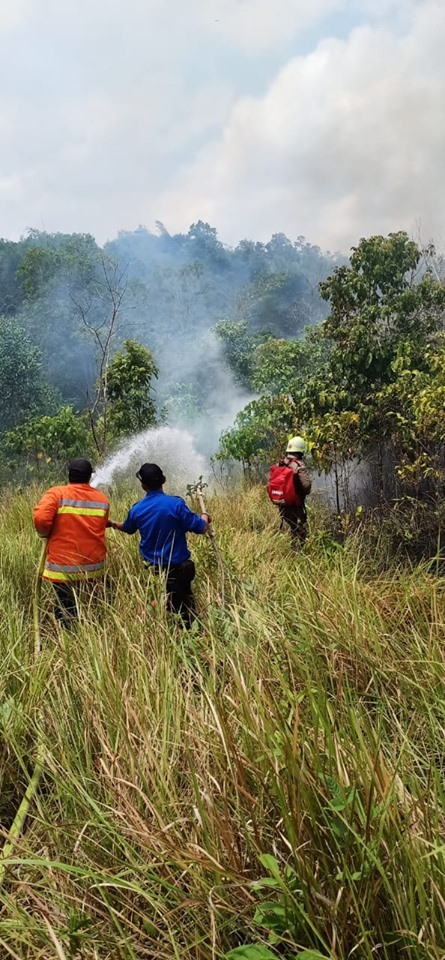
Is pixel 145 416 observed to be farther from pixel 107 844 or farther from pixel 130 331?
pixel 130 331

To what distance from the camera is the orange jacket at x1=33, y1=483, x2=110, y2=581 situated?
3701 millimetres

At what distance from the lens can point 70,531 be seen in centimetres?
372

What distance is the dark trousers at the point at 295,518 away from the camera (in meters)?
6.03

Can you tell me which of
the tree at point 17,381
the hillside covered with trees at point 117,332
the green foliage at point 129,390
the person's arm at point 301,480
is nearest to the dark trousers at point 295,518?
the person's arm at point 301,480

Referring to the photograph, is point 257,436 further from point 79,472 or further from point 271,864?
point 271,864

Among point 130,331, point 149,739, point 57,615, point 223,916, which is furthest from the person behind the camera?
point 130,331

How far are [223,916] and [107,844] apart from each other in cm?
45

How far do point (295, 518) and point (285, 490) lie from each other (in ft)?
1.53

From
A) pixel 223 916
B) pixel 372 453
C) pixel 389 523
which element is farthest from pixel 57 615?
pixel 372 453

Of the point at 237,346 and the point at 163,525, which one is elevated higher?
the point at 237,346

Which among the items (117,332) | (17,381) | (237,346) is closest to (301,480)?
(117,332)

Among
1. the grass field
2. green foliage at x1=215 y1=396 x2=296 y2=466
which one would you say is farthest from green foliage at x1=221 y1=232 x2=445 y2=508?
the grass field

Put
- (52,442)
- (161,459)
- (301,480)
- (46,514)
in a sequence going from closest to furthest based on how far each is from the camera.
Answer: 1. (46,514)
2. (301,480)
3. (52,442)
4. (161,459)

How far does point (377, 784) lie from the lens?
4.48 feet
